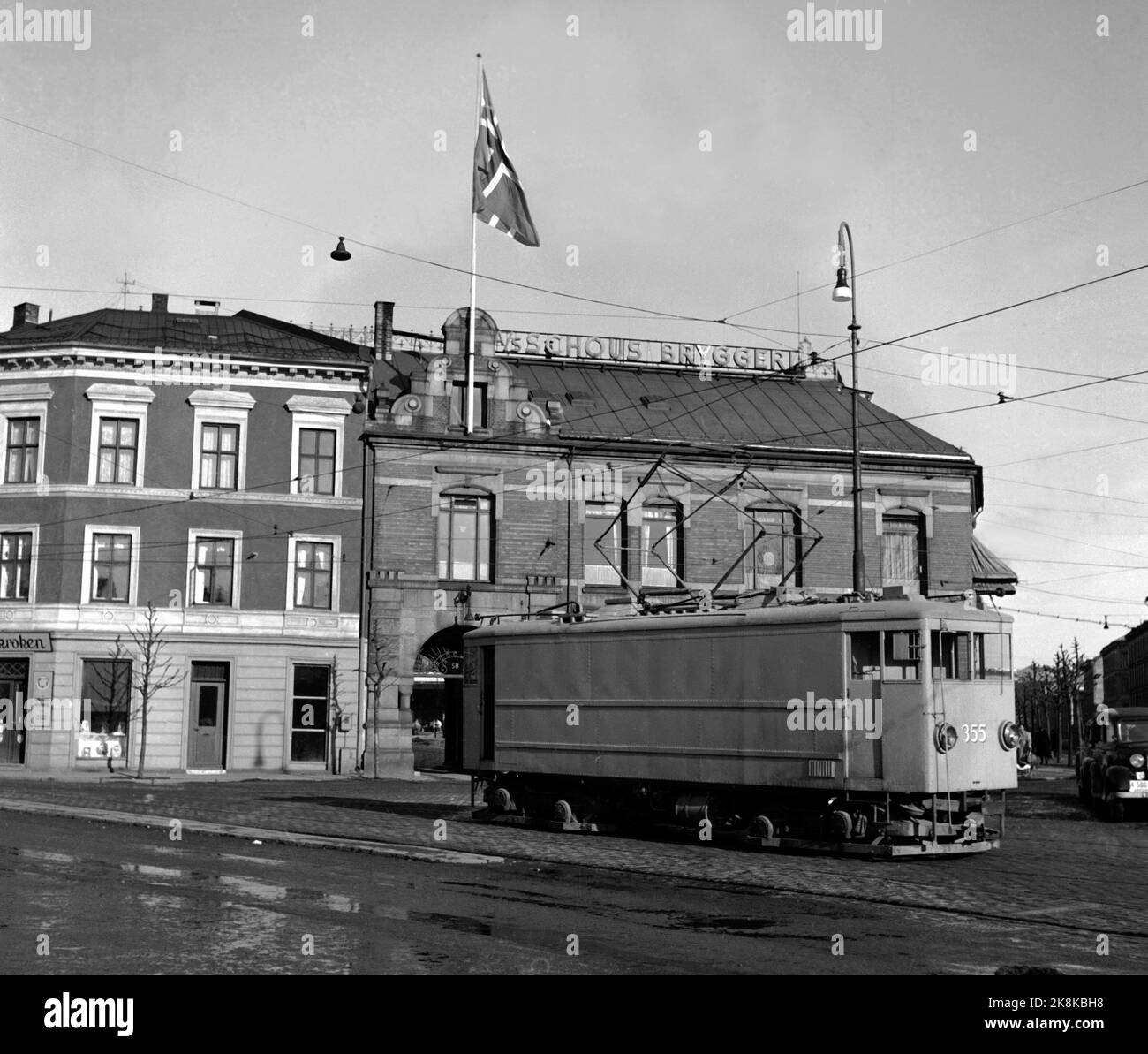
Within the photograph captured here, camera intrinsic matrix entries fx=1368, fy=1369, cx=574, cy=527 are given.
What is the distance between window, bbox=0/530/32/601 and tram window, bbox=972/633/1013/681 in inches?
1164

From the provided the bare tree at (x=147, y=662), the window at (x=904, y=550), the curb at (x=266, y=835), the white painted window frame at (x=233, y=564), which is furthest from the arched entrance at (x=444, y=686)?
the window at (x=904, y=550)

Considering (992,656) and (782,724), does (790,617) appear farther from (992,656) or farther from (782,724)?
(992,656)

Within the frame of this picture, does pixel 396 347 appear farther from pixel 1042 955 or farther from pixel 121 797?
pixel 1042 955

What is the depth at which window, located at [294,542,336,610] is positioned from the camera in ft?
135

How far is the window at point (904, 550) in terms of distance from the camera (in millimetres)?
46156

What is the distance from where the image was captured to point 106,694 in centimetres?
3912

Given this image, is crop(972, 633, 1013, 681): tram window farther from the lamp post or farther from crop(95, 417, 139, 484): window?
crop(95, 417, 139, 484): window

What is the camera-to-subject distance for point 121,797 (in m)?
28.5

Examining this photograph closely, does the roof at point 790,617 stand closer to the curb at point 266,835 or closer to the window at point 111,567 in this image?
the curb at point 266,835

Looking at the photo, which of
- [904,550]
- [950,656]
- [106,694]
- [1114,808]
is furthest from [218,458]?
[950,656]

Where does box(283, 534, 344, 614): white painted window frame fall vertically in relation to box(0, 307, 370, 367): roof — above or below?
below

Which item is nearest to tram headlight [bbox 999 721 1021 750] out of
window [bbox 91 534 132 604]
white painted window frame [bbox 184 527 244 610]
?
white painted window frame [bbox 184 527 244 610]

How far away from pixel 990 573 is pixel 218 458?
27.7 metres
